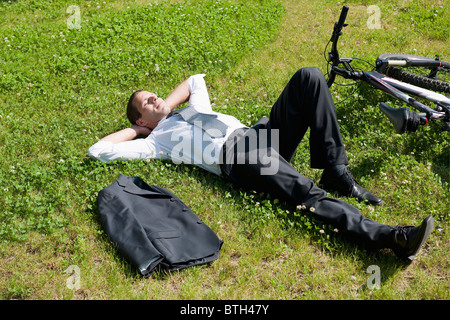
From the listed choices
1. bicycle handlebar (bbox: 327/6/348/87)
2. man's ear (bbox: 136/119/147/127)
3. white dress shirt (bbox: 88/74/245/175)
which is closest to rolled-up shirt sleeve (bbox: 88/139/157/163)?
white dress shirt (bbox: 88/74/245/175)

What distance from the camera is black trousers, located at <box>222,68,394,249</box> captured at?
13.8 feet

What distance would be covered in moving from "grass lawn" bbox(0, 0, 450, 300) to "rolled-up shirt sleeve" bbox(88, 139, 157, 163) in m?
0.12

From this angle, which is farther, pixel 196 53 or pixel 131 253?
pixel 196 53

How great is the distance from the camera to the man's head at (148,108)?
5.43 meters

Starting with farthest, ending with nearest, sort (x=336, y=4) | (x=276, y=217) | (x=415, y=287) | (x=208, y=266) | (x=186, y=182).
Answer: (x=336, y=4)
(x=186, y=182)
(x=276, y=217)
(x=208, y=266)
(x=415, y=287)

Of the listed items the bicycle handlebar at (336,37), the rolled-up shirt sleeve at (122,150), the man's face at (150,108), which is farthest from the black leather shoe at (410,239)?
the man's face at (150,108)

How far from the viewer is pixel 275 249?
4.23 meters

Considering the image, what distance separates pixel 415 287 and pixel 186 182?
2645mm

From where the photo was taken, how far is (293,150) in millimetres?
4973

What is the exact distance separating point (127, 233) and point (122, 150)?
1276mm

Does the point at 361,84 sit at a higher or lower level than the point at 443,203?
higher

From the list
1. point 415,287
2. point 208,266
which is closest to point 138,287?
point 208,266

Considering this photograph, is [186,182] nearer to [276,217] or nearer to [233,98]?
[276,217]

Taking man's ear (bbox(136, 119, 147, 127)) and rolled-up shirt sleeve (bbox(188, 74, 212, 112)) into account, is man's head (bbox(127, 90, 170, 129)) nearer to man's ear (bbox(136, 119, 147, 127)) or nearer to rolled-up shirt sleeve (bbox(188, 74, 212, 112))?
man's ear (bbox(136, 119, 147, 127))
